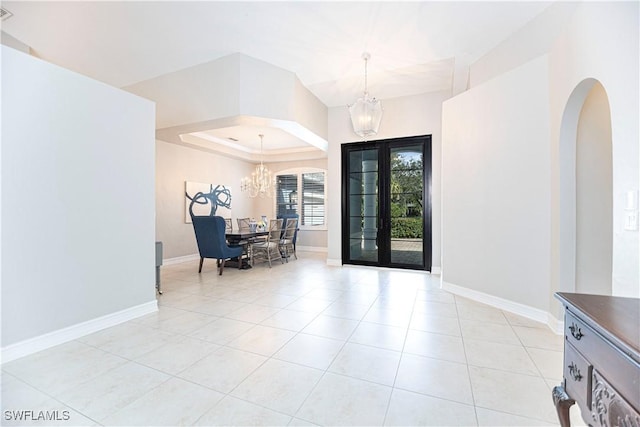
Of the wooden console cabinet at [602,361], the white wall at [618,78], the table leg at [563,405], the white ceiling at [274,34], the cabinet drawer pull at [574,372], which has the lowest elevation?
the table leg at [563,405]

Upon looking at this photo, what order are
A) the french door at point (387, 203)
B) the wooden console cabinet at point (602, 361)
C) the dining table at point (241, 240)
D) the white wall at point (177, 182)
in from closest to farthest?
the wooden console cabinet at point (602, 361) → the french door at point (387, 203) → the dining table at point (241, 240) → the white wall at point (177, 182)

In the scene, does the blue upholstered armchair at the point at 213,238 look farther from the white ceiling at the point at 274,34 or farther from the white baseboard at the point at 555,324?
the white baseboard at the point at 555,324

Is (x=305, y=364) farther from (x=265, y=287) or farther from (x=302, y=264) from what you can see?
(x=302, y=264)

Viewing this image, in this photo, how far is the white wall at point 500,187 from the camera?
296 centimetres

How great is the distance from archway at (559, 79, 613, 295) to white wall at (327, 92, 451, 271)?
234cm

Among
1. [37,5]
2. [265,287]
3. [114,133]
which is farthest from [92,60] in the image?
[265,287]

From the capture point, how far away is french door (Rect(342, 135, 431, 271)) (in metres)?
5.18

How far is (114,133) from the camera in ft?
9.32

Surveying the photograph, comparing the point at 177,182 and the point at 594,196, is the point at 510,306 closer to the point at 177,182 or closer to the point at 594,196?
the point at 594,196

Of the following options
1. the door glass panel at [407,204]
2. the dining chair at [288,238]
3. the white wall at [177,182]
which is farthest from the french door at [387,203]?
the white wall at [177,182]

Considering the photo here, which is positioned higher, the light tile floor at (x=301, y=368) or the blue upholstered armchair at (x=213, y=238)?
the blue upholstered armchair at (x=213, y=238)

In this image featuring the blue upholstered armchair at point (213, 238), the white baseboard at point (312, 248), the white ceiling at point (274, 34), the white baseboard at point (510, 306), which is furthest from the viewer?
the white baseboard at point (312, 248)

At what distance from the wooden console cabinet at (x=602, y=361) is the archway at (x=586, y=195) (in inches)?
75.8

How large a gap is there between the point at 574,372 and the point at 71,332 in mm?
3604
